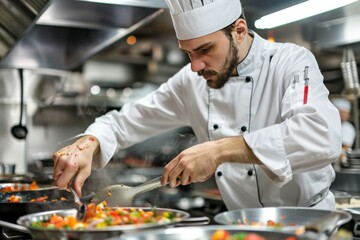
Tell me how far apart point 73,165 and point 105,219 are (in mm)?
585

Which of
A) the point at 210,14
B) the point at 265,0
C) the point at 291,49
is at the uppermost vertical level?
the point at 265,0

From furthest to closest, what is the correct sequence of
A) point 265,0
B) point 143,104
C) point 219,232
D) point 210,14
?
point 143,104 < point 265,0 < point 210,14 < point 219,232

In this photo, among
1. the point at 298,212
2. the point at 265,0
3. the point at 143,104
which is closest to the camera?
the point at 298,212

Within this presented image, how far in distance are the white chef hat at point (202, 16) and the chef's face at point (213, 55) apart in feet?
0.10

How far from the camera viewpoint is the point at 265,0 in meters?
2.37

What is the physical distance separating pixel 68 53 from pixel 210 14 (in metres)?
2.67

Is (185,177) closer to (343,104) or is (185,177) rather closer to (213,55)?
(213,55)

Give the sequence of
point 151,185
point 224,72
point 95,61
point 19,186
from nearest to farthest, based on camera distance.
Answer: point 151,185 < point 224,72 < point 19,186 < point 95,61

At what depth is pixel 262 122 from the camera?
2.14 metres

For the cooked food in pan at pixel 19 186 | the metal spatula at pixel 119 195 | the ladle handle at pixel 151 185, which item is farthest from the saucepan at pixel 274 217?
the cooked food in pan at pixel 19 186

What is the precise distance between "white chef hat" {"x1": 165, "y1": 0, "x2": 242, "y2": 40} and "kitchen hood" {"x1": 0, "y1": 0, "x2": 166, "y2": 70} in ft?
1.88

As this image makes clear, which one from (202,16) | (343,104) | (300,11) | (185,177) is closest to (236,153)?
(185,177)

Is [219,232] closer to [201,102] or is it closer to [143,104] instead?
[201,102]

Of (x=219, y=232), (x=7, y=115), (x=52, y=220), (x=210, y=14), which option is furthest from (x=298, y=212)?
(x=7, y=115)
